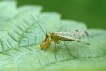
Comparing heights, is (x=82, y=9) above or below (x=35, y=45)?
above

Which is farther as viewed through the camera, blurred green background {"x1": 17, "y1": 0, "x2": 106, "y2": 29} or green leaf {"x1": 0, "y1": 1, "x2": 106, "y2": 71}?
blurred green background {"x1": 17, "y1": 0, "x2": 106, "y2": 29}

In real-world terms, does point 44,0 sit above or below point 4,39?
above

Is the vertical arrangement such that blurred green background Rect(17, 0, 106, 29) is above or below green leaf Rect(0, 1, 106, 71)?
above

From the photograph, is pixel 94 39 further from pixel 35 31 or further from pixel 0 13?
pixel 0 13

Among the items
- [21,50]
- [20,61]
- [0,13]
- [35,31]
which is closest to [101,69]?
[20,61]
